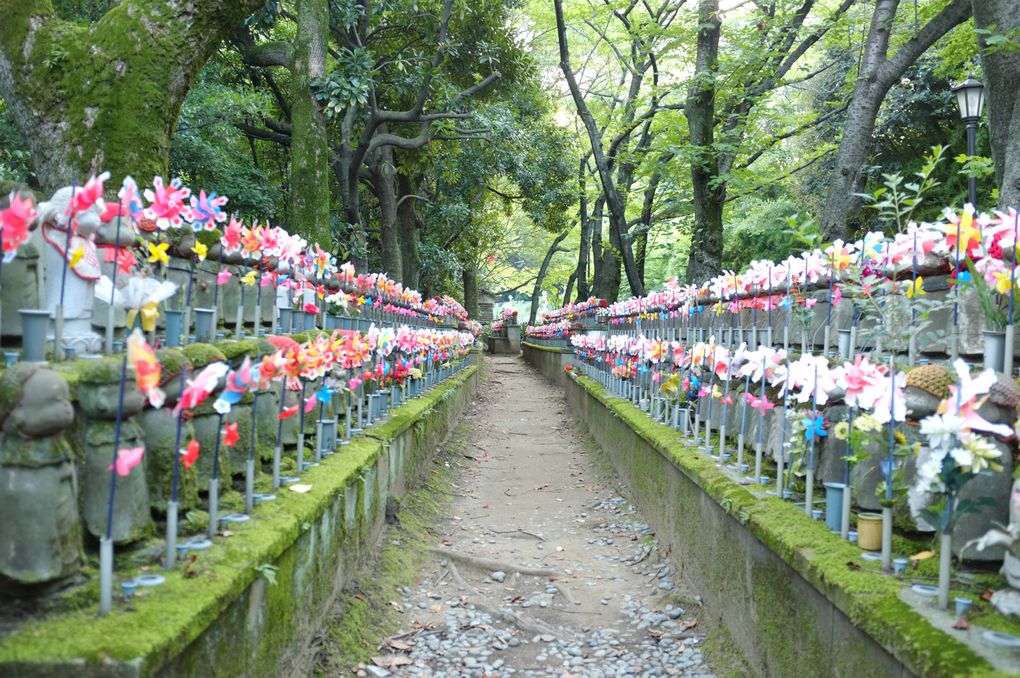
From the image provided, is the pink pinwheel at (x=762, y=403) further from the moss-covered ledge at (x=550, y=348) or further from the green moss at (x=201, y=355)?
the moss-covered ledge at (x=550, y=348)

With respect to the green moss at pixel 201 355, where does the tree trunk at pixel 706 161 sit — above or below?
above

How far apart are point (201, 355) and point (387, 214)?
10.5m

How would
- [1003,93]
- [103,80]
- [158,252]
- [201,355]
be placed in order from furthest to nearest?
[103,80] → [1003,93] → [158,252] → [201,355]

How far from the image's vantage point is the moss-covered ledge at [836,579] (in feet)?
5.92

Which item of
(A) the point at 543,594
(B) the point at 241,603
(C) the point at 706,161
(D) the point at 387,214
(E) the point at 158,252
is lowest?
(A) the point at 543,594

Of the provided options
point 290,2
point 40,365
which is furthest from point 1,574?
point 290,2

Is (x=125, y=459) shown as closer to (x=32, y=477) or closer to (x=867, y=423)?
(x=32, y=477)

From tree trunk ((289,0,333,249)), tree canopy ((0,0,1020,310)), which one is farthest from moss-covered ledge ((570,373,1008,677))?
tree trunk ((289,0,333,249))

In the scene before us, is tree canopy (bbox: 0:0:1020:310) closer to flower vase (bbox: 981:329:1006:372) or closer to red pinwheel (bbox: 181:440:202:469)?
flower vase (bbox: 981:329:1006:372)

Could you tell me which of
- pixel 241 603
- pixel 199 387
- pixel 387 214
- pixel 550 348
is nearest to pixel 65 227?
pixel 199 387

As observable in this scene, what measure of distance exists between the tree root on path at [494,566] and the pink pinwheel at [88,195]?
341 cm

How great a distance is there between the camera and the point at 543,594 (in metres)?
4.61

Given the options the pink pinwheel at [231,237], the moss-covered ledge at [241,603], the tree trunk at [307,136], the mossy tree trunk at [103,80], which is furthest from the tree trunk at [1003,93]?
the tree trunk at [307,136]

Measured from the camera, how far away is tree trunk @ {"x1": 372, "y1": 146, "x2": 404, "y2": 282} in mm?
12656
